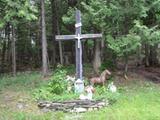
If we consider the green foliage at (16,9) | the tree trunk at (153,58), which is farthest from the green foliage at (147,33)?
the tree trunk at (153,58)

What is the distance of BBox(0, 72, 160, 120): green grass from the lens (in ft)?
39.3

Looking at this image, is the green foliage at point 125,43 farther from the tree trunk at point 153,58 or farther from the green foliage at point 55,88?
the tree trunk at point 153,58

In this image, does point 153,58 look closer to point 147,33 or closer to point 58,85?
point 147,33

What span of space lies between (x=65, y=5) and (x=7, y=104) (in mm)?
10552

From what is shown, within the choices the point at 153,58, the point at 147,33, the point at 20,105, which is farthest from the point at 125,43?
the point at 153,58

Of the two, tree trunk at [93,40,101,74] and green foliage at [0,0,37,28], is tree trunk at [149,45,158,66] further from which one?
green foliage at [0,0,37,28]

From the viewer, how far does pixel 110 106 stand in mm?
13047

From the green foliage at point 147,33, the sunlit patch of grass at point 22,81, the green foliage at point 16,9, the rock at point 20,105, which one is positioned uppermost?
the green foliage at point 16,9

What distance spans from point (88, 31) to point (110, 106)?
6.19 metres

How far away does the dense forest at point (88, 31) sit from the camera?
15.3m

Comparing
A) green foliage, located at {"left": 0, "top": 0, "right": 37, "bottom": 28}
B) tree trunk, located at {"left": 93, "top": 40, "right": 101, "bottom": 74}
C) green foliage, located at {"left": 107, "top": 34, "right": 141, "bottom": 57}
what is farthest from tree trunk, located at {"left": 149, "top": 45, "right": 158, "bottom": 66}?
green foliage, located at {"left": 0, "top": 0, "right": 37, "bottom": 28}

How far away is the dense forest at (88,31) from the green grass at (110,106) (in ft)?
4.94

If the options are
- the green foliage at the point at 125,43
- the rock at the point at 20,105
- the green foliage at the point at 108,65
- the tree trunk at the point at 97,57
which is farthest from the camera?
the tree trunk at the point at 97,57

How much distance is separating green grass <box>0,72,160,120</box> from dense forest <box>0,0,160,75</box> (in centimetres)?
151
